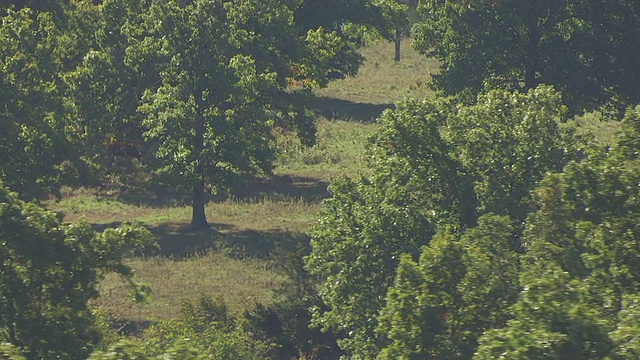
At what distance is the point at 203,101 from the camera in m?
42.8

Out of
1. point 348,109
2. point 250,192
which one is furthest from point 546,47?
point 348,109

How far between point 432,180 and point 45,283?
855 cm

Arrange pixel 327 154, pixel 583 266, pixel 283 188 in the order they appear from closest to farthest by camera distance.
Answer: pixel 583 266 → pixel 283 188 → pixel 327 154

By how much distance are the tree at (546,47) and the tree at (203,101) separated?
770 cm

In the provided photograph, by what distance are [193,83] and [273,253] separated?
23.3 feet

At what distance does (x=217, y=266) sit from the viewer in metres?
39.3

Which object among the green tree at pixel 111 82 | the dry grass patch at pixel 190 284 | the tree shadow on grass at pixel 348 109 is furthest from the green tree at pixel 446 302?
the tree shadow on grass at pixel 348 109

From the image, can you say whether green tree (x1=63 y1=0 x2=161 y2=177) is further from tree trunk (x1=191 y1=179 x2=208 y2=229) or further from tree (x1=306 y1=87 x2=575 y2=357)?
tree (x1=306 y1=87 x2=575 y2=357)

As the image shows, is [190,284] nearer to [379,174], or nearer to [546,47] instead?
[379,174]

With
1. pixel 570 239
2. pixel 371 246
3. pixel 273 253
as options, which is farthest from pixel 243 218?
pixel 570 239

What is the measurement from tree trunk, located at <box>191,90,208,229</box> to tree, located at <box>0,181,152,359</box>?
867 inches

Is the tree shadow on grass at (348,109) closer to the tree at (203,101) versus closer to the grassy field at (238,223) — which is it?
the grassy field at (238,223)

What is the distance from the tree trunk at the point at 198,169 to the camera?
137 ft

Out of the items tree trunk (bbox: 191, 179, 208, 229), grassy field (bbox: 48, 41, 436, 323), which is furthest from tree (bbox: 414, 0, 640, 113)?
tree trunk (bbox: 191, 179, 208, 229)
